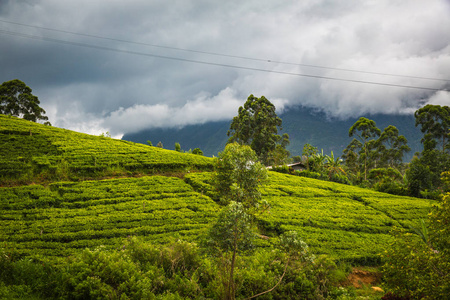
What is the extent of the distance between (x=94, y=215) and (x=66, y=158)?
10384 millimetres

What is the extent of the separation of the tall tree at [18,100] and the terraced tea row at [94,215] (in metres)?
45.1

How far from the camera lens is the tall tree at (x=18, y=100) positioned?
4966 cm

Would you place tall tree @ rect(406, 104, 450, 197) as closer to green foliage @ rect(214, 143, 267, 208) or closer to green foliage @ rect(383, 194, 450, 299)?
green foliage @ rect(383, 194, 450, 299)

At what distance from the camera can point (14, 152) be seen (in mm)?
21797

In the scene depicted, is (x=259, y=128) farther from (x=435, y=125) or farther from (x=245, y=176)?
(x=245, y=176)

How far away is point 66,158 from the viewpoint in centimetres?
2272

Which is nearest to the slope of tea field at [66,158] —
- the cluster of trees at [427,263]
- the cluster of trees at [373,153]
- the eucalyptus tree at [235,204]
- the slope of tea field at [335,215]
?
the slope of tea field at [335,215]

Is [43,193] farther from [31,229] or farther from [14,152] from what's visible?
[14,152]

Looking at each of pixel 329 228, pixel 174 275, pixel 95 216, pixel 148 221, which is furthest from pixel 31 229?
pixel 329 228

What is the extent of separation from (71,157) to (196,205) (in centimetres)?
1343

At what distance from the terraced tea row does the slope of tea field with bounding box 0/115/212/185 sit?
2370 millimetres

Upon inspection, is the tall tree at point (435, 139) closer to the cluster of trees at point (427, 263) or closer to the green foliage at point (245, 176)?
the cluster of trees at point (427, 263)

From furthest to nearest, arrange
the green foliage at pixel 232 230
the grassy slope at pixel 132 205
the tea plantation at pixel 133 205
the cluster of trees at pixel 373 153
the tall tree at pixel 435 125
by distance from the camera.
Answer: the tall tree at pixel 435 125 < the cluster of trees at pixel 373 153 < the grassy slope at pixel 132 205 < the tea plantation at pixel 133 205 < the green foliage at pixel 232 230

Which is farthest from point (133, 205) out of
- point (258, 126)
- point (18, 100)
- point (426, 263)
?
point (18, 100)
